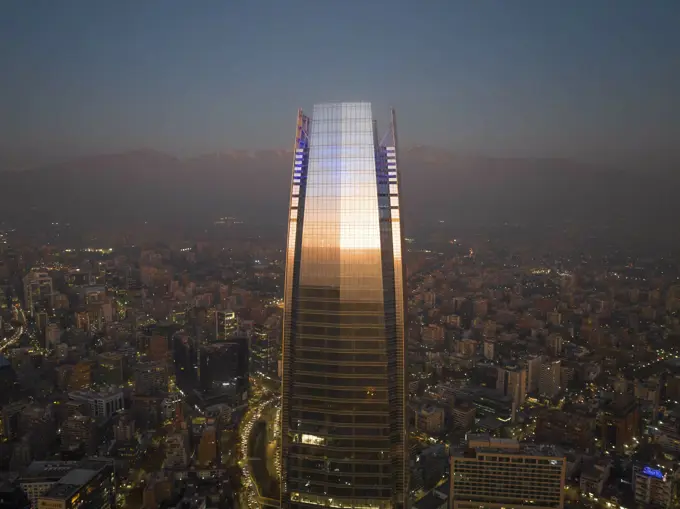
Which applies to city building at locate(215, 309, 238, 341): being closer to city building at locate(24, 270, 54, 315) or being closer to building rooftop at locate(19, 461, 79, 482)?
city building at locate(24, 270, 54, 315)

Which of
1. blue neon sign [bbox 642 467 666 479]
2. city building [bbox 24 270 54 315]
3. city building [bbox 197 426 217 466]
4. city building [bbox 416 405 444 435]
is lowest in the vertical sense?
city building [bbox 197 426 217 466]

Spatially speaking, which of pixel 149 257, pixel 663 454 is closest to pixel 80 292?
pixel 149 257

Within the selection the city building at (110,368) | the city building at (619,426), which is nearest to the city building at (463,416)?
the city building at (619,426)

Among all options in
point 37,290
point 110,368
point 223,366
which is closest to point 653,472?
point 223,366

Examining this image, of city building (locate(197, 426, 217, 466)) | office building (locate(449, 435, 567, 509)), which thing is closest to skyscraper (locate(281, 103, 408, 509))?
office building (locate(449, 435, 567, 509))

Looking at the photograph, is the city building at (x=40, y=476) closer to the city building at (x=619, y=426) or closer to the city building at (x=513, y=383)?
the city building at (x=513, y=383)

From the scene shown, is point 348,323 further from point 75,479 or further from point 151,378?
point 151,378
